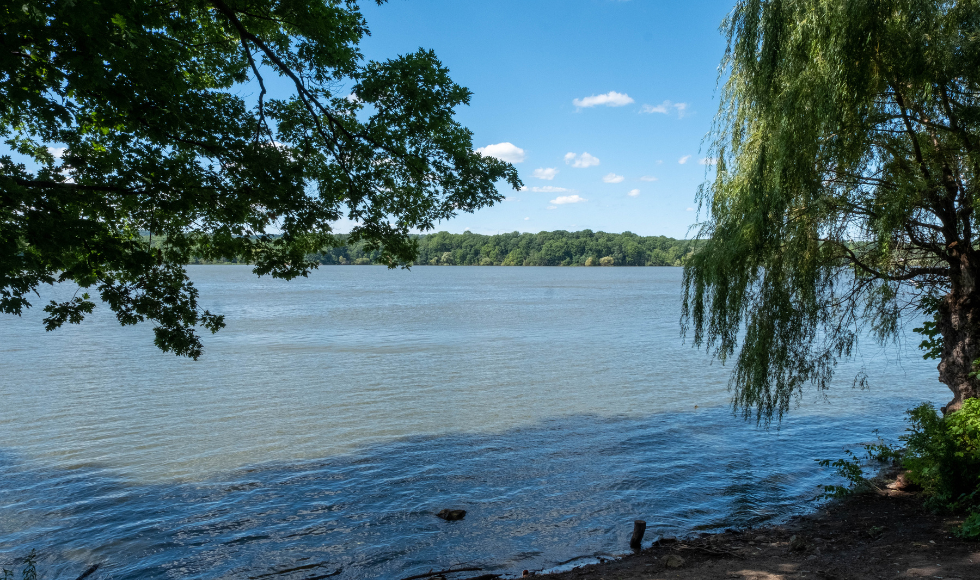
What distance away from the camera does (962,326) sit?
10211 mm

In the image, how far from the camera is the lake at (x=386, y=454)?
988cm

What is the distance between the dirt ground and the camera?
7.19 meters

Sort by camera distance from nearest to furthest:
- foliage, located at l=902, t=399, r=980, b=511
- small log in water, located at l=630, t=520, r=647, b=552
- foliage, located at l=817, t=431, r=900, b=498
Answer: foliage, located at l=902, t=399, r=980, b=511 → small log in water, located at l=630, t=520, r=647, b=552 → foliage, located at l=817, t=431, r=900, b=498

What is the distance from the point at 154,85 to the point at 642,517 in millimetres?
9584

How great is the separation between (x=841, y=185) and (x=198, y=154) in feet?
31.6

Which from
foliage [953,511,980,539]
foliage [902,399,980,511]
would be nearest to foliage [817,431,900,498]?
foliage [902,399,980,511]

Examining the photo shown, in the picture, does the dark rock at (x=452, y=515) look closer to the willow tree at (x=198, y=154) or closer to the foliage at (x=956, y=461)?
the willow tree at (x=198, y=154)

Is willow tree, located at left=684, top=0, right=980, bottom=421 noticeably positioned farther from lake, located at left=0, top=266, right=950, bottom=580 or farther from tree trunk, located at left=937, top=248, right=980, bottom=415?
lake, located at left=0, top=266, right=950, bottom=580

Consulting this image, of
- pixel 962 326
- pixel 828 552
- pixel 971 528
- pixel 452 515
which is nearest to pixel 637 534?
pixel 828 552

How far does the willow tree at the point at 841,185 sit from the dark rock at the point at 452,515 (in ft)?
18.2

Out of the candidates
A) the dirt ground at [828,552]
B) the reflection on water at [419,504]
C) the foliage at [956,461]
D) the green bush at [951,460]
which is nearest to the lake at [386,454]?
the reflection on water at [419,504]

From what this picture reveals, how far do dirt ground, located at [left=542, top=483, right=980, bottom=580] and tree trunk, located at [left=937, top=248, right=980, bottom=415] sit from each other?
205 centimetres

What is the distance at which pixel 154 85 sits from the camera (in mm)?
6176

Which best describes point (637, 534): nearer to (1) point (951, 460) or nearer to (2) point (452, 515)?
(2) point (452, 515)
